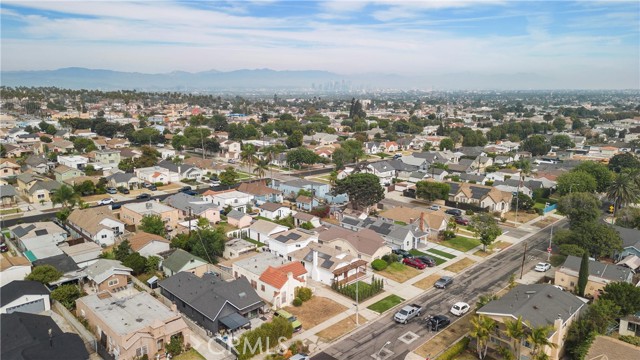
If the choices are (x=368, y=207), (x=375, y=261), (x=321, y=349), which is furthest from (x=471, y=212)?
(x=321, y=349)

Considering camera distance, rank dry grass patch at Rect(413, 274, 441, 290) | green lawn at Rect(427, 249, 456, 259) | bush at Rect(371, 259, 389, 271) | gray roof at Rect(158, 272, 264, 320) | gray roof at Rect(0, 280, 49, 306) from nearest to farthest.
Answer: gray roof at Rect(158, 272, 264, 320), gray roof at Rect(0, 280, 49, 306), dry grass patch at Rect(413, 274, 441, 290), bush at Rect(371, 259, 389, 271), green lawn at Rect(427, 249, 456, 259)

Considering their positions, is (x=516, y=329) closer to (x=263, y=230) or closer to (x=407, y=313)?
(x=407, y=313)

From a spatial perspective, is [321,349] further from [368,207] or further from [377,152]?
[377,152]

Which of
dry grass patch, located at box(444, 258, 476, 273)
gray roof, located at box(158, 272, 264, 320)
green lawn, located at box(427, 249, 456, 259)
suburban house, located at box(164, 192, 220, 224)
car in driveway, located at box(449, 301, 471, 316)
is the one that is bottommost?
green lawn, located at box(427, 249, 456, 259)

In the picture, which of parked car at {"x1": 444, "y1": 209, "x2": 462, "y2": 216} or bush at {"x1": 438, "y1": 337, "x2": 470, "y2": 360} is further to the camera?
parked car at {"x1": 444, "y1": 209, "x2": 462, "y2": 216}

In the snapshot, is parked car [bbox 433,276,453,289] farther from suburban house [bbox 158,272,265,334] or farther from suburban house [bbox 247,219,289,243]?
suburban house [bbox 247,219,289,243]

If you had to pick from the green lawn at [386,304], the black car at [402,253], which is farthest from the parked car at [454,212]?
the green lawn at [386,304]

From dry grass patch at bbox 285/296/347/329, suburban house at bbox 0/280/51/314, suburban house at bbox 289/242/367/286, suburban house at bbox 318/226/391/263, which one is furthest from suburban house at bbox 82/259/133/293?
suburban house at bbox 318/226/391/263
